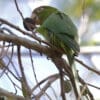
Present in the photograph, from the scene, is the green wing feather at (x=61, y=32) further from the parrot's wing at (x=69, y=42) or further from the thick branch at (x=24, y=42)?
the thick branch at (x=24, y=42)

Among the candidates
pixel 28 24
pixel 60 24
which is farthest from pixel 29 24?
pixel 60 24

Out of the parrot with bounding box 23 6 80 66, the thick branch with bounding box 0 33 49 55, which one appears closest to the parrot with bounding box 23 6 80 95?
the parrot with bounding box 23 6 80 66

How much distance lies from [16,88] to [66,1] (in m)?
1.26

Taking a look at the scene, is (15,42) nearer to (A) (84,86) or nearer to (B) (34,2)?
(A) (84,86)

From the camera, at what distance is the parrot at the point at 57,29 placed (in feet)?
3.19

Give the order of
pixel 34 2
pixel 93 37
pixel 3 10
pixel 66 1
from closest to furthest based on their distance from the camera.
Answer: pixel 34 2 → pixel 3 10 → pixel 66 1 → pixel 93 37

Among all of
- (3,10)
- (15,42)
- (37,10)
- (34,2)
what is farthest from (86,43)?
(15,42)

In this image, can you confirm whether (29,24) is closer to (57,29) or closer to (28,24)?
(28,24)

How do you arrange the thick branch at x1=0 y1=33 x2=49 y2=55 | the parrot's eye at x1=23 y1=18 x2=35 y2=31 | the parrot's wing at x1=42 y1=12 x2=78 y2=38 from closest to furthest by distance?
the thick branch at x1=0 y1=33 x2=49 y2=55 → the parrot's eye at x1=23 y1=18 x2=35 y2=31 → the parrot's wing at x1=42 y1=12 x2=78 y2=38

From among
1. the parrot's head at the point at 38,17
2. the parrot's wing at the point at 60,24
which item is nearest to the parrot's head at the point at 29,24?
the parrot's head at the point at 38,17

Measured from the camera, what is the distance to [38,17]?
103 centimetres

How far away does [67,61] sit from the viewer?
2.95 feet

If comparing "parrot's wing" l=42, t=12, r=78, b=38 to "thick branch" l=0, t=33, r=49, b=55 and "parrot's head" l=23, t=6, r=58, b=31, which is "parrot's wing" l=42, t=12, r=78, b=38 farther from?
"thick branch" l=0, t=33, r=49, b=55

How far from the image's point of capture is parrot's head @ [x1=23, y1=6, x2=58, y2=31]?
0.89 metres
